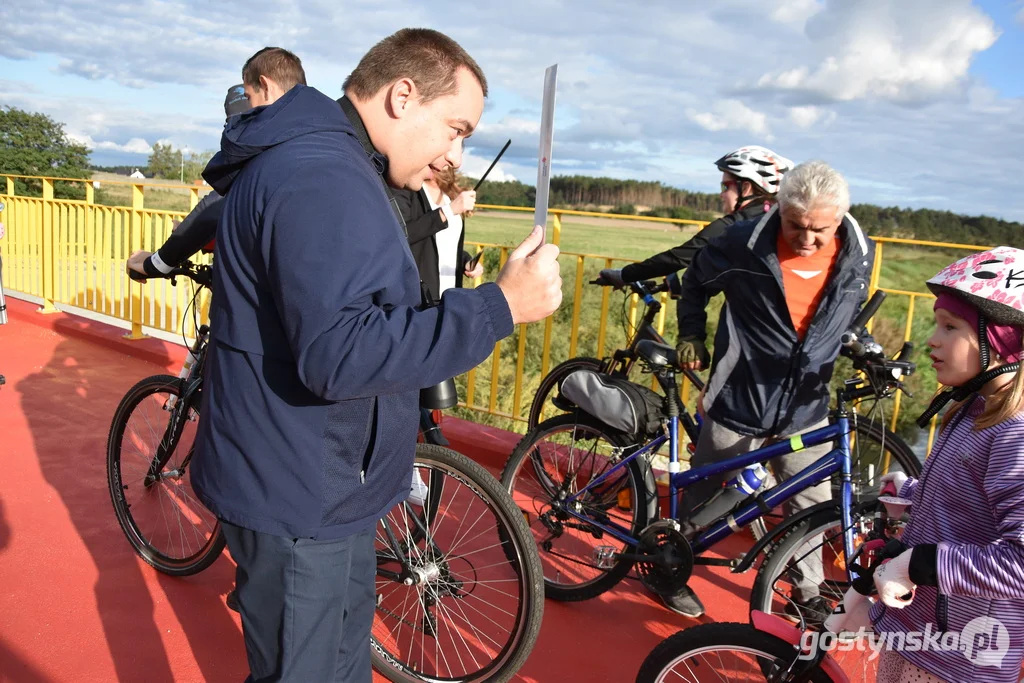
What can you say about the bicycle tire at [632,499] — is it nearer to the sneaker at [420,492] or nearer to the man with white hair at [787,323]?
the man with white hair at [787,323]

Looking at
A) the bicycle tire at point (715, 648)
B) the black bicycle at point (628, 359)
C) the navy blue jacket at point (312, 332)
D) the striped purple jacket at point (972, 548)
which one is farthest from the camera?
the black bicycle at point (628, 359)

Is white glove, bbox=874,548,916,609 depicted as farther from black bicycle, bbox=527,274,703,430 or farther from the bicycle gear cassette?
black bicycle, bbox=527,274,703,430

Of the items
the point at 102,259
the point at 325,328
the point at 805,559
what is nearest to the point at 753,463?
the point at 805,559

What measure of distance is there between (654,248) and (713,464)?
418cm

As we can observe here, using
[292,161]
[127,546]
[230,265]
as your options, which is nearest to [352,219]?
[292,161]

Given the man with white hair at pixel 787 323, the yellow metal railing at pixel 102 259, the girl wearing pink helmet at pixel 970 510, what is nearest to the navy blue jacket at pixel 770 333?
the man with white hair at pixel 787 323

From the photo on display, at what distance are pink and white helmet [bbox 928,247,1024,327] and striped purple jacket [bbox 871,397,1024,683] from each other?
0.77ft

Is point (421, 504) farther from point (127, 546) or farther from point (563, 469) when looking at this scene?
point (127, 546)

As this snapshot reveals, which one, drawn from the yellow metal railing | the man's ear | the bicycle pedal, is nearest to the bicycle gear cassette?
the bicycle pedal

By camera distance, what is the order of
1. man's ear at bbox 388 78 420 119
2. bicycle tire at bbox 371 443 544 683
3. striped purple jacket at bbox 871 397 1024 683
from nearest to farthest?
striped purple jacket at bbox 871 397 1024 683, man's ear at bbox 388 78 420 119, bicycle tire at bbox 371 443 544 683

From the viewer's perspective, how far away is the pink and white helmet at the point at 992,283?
181cm

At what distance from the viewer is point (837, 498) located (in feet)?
9.57

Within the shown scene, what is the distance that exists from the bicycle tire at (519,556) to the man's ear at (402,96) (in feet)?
4.16

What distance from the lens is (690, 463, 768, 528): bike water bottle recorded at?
3.18m
